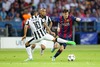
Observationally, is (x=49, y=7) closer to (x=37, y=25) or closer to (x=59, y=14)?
(x=59, y=14)

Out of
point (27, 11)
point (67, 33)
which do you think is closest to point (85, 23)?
point (27, 11)

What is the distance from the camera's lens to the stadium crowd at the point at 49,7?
3447 cm

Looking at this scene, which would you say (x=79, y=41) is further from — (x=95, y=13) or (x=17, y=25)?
(x=17, y=25)

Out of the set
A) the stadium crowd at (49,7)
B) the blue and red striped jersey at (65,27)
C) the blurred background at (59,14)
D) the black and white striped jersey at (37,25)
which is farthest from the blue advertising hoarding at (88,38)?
the black and white striped jersey at (37,25)

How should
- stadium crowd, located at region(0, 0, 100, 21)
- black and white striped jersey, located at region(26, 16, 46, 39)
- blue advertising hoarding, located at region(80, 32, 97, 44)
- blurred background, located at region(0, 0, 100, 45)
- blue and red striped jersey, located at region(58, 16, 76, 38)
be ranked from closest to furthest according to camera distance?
1. black and white striped jersey, located at region(26, 16, 46, 39)
2. blue and red striped jersey, located at region(58, 16, 76, 38)
3. blurred background, located at region(0, 0, 100, 45)
4. stadium crowd, located at region(0, 0, 100, 21)
5. blue advertising hoarding, located at region(80, 32, 97, 44)

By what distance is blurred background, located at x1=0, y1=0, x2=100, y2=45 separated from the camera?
3378 centimetres

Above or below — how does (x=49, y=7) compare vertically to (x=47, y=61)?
above

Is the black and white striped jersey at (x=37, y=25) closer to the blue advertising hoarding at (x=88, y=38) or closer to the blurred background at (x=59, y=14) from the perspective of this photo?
the blurred background at (x=59, y=14)

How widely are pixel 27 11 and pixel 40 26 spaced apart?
13.2 m

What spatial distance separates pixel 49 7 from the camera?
1404 inches

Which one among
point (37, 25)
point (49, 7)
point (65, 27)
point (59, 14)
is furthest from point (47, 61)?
point (49, 7)

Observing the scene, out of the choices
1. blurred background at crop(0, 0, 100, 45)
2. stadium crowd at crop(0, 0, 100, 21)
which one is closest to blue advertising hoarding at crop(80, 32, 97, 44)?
blurred background at crop(0, 0, 100, 45)

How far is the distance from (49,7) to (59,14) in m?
1.09

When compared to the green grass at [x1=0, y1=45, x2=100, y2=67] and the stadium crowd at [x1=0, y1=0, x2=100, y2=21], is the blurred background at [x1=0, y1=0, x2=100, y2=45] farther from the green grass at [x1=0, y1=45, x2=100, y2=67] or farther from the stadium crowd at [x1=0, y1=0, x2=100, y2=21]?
the green grass at [x1=0, y1=45, x2=100, y2=67]
